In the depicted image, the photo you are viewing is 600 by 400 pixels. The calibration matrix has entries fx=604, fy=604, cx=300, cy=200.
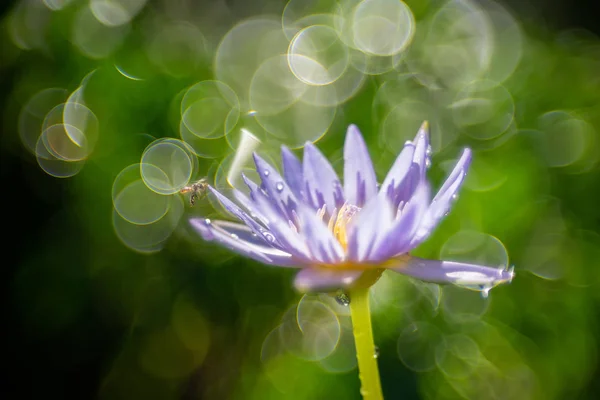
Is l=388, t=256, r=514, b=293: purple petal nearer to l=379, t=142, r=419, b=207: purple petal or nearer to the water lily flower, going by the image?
the water lily flower

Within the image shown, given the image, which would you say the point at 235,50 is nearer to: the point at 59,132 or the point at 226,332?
the point at 59,132

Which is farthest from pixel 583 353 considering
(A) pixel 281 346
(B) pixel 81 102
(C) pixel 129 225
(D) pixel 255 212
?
(B) pixel 81 102

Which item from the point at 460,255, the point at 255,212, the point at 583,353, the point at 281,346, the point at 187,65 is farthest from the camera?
the point at 187,65

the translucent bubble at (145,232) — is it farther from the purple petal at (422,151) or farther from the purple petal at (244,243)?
the purple petal at (422,151)

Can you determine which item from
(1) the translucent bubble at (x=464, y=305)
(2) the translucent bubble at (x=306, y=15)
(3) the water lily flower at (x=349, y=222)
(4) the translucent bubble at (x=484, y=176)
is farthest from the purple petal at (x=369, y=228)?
(2) the translucent bubble at (x=306, y=15)

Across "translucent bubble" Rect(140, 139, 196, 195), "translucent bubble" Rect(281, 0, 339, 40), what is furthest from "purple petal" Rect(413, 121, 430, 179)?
"translucent bubble" Rect(281, 0, 339, 40)
